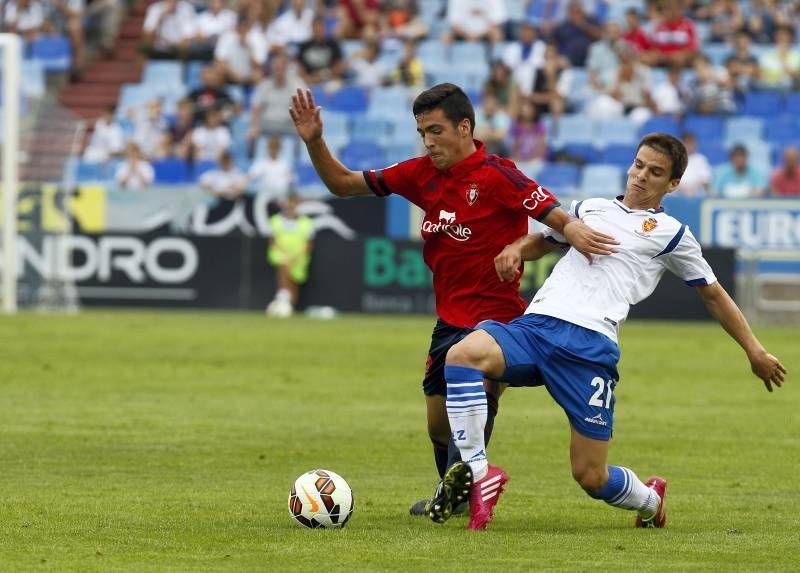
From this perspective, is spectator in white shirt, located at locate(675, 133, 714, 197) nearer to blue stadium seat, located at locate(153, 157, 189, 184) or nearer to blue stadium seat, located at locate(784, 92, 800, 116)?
blue stadium seat, located at locate(784, 92, 800, 116)

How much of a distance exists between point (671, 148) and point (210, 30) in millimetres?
24928

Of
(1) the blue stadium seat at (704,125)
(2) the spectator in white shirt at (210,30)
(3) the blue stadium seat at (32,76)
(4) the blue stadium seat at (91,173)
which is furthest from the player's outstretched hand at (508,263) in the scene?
(3) the blue stadium seat at (32,76)

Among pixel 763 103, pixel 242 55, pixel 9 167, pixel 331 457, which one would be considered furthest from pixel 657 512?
pixel 242 55

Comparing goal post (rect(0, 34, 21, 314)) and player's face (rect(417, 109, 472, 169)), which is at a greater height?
player's face (rect(417, 109, 472, 169))

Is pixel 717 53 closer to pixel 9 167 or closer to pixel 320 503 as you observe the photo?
pixel 9 167

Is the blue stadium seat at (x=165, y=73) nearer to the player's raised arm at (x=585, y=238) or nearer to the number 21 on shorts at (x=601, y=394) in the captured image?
the player's raised arm at (x=585, y=238)

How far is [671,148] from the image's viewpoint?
7977mm

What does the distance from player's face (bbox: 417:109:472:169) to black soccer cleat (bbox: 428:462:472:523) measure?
1.57 m

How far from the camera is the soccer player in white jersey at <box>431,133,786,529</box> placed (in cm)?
777

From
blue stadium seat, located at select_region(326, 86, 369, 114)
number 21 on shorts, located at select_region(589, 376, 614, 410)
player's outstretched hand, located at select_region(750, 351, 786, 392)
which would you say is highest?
player's outstretched hand, located at select_region(750, 351, 786, 392)

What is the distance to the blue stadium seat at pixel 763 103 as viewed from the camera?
28719 mm

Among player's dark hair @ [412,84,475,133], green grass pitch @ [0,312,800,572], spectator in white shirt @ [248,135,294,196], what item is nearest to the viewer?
green grass pitch @ [0,312,800,572]

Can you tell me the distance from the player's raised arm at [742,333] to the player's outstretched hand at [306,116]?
6.97 feet

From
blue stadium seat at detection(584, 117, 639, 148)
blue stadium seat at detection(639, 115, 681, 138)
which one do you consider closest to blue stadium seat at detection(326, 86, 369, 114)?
blue stadium seat at detection(584, 117, 639, 148)
